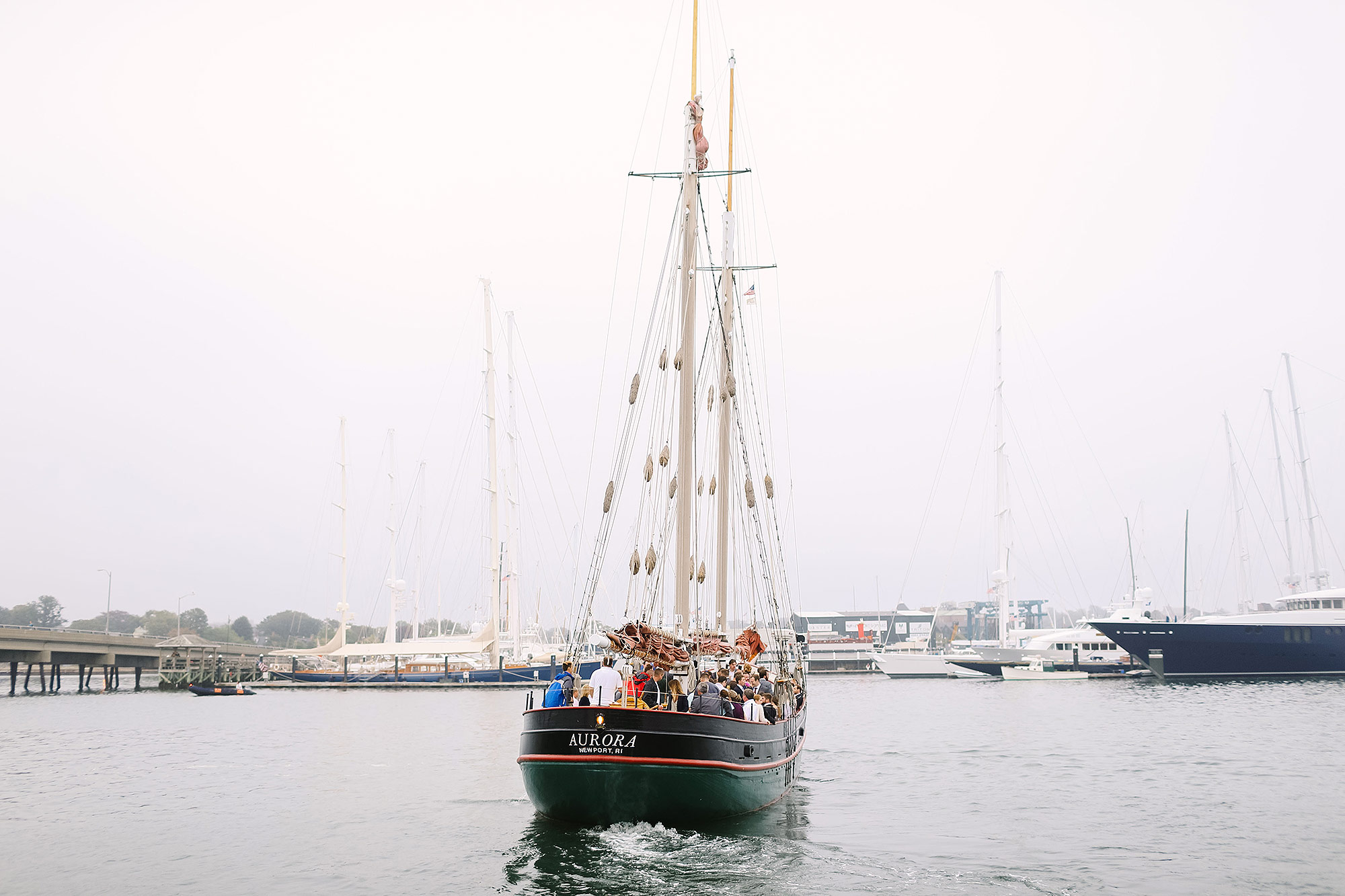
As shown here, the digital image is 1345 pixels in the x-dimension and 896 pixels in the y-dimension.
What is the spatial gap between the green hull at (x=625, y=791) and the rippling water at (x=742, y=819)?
50cm

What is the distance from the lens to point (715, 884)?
16750 millimetres

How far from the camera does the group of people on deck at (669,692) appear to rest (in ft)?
64.3

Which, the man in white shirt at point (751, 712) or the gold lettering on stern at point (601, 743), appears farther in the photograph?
the man in white shirt at point (751, 712)

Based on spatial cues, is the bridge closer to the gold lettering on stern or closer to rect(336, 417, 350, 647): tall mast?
rect(336, 417, 350, 647): tall mast

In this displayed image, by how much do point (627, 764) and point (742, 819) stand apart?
3850 mm

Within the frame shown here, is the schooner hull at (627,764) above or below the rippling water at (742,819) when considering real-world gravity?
above

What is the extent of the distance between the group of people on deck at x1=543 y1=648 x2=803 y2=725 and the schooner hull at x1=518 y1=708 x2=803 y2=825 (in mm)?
449

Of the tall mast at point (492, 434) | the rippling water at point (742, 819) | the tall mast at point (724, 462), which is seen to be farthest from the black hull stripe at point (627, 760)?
the tall mast at point (492, 434)

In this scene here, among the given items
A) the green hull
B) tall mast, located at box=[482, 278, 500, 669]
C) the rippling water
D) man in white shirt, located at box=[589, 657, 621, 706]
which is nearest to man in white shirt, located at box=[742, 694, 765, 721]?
the green hull

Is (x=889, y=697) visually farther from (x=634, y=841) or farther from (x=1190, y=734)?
(x=634, y=841)

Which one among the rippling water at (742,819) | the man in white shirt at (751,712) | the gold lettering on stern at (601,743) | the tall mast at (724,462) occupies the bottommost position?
the rippling water at (742,819)

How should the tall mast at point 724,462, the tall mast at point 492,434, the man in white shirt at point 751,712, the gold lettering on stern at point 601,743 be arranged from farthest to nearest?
1. the tall mast at point 492,434
2. the tall mast at point 724,462
3. the man in white shirt at point 751,712
4. the gold lettering on stern at point 601,743

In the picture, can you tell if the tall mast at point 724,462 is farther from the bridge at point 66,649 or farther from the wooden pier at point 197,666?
the bridge at point 66,649

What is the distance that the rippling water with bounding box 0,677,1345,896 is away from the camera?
17.8 meters
